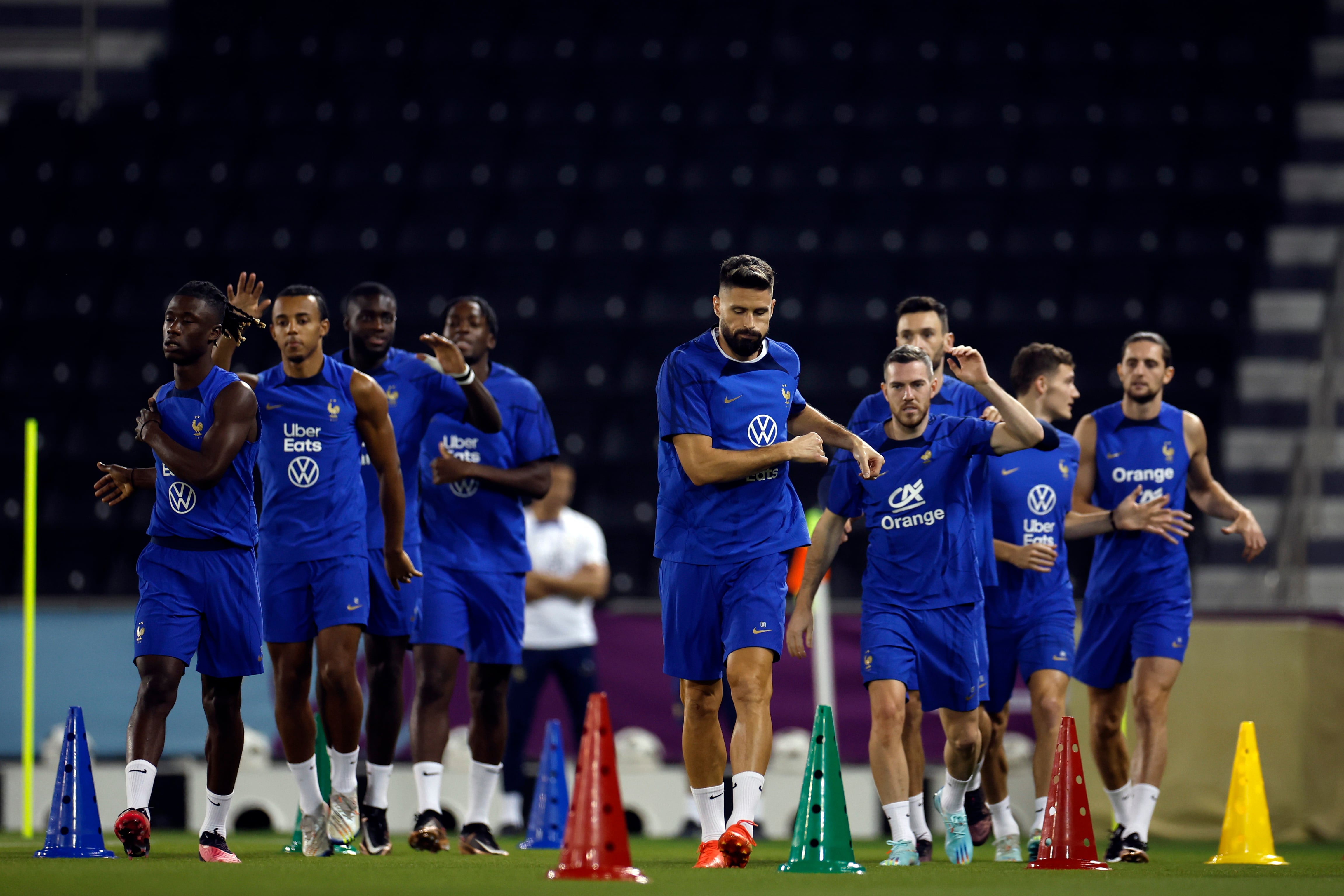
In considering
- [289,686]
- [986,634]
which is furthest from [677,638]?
[986,634]

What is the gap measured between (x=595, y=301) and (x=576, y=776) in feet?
33.0

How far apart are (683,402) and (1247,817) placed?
11.2 feet

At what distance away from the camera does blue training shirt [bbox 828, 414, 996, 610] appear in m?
7.00

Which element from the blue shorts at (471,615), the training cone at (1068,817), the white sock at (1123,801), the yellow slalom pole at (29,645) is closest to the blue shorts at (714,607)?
the training cone at (1068,817)

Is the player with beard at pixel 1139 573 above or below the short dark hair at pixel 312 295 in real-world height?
below

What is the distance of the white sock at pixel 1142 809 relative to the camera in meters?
7.40

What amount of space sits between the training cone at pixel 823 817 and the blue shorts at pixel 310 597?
6.63ft

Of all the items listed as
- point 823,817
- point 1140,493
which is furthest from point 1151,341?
point 823,817

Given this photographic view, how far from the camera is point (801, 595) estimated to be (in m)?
6.69

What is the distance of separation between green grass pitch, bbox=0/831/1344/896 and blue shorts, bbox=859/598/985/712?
0.76 metres

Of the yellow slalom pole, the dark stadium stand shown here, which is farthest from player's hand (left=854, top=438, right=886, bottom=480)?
the dark stadium stand

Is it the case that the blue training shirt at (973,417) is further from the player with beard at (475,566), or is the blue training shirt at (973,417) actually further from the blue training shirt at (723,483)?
the player with beard at (475,566)

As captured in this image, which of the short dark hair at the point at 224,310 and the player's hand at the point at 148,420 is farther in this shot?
the short dark hair at the point at 224,310

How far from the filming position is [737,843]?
5.76 meters
